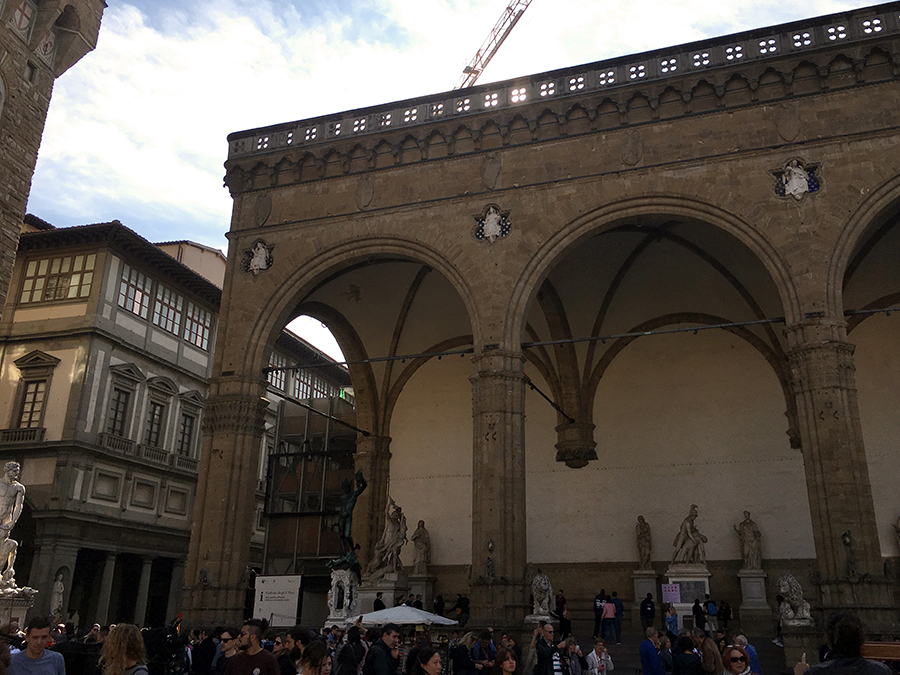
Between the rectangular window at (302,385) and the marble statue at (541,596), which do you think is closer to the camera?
the marble statue at (541,596)

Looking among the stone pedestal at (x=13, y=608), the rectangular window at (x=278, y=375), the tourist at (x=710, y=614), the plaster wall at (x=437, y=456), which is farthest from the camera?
the rectangular window at (x=278, y=375)

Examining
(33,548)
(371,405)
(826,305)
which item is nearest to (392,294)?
(371,405)

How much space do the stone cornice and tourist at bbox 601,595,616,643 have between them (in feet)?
34.2

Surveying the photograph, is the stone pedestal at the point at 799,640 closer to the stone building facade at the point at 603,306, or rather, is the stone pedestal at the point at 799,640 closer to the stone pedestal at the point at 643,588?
the stone building facade at the point at 603,306

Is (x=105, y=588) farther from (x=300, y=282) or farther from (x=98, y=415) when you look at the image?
(x=300, y=282)

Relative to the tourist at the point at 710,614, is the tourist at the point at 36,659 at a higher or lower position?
lower

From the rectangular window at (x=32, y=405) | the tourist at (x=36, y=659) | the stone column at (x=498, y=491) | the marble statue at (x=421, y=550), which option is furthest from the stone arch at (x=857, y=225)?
the rectangular window at (x=32, y=405)

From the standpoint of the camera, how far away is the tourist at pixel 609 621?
1712 cm

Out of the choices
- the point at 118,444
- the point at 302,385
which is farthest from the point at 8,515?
the point at 302,385

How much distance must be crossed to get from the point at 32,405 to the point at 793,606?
25226mm

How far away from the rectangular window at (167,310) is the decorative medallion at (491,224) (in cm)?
1816

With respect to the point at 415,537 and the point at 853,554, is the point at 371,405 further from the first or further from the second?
the point at 853,554

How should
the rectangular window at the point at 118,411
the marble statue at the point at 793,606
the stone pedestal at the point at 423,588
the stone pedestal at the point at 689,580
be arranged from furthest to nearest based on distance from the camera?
1. the rectangular window at the point at 118,411
2. the stone pedestal at the point at 423,588
3. the stone pedestal at the point at 689,580
4. the marble statue at the point at 793,606

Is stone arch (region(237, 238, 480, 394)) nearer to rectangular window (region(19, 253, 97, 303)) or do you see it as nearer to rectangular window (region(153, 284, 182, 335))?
rectangular window (region(19, 253, 97, 303))
